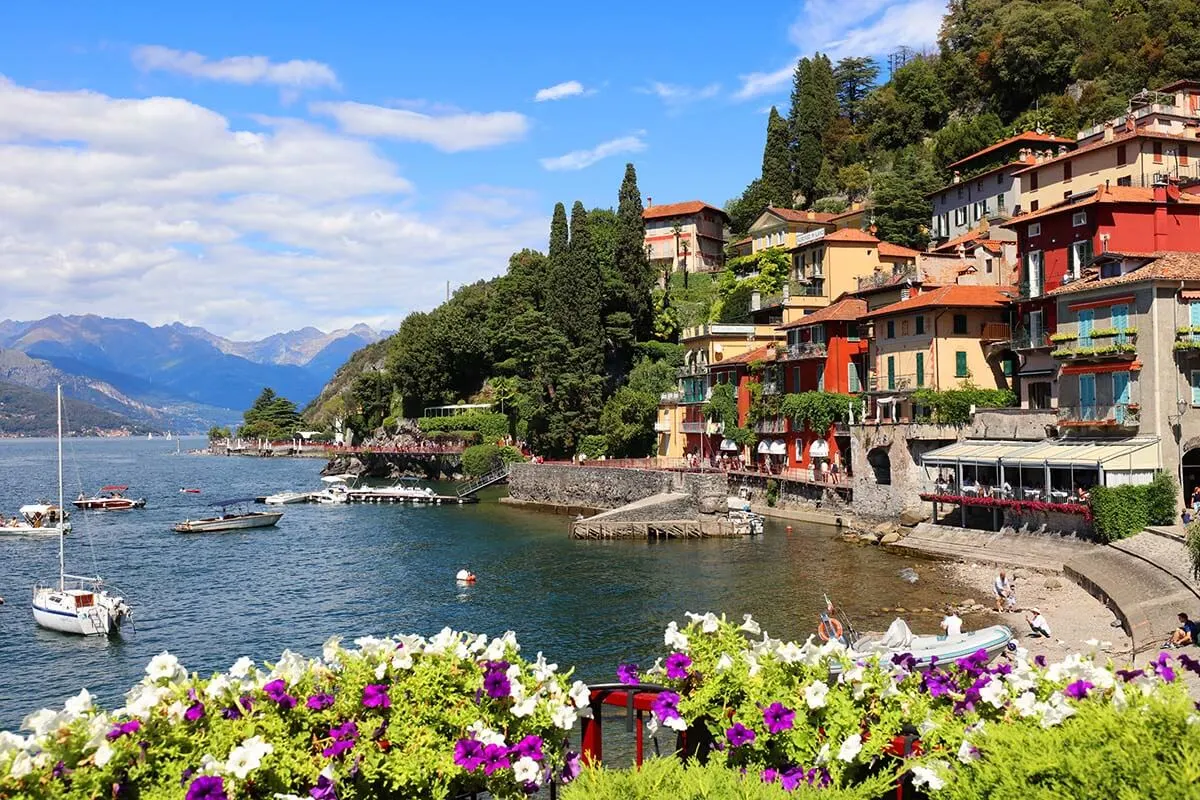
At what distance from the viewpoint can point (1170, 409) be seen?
1555 inches

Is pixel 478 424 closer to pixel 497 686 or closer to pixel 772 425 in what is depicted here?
pixel 772 425

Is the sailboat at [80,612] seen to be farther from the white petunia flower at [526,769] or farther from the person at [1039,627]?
the white petunia flower at [526,769]

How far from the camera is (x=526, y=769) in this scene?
26.7 ft

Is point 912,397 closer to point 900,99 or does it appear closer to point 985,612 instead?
point 985,612

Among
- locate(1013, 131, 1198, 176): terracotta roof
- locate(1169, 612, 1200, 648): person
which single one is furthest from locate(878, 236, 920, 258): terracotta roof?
locate(1169, 612, 1200, 648): person

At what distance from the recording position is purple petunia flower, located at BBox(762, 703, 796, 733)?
8.41 m

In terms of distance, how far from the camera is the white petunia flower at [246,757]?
7.07 meters

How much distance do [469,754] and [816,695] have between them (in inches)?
126

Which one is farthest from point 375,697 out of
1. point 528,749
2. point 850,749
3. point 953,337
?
point 953,337

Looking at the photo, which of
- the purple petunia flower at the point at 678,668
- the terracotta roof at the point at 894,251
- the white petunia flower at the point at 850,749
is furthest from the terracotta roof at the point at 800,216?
the white petunia flower at the point at 850,749

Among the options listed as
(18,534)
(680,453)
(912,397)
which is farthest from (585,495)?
(18,534)

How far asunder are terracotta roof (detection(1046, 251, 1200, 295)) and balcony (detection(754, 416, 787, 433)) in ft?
80.0

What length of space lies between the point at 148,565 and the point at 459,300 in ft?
254

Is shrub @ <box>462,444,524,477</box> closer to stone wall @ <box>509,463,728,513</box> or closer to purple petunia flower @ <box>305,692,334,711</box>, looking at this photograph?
stone wall @ <box>509,463,728,513</box>
